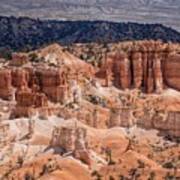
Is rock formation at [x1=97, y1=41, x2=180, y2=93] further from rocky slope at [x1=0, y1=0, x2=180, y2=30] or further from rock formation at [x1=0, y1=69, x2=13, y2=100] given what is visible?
rocky slope at [x1=0, y1=0, x2=180, y2=30]

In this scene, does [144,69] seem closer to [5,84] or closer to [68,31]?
[5,84]

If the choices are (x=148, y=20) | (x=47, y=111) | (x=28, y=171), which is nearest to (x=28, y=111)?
(x=47, y=111)

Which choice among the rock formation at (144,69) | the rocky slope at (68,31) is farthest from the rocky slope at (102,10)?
the rock formation at (144,69)

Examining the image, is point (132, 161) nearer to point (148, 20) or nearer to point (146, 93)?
point (146, 93)

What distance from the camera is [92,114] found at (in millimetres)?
74125

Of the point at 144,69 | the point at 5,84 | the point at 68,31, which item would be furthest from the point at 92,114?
the point at 68,31

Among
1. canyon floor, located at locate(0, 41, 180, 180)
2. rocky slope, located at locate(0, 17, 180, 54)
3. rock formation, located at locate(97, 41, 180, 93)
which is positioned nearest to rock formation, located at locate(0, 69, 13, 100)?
canyon floor, located at locate(0, 41, 180, 180)

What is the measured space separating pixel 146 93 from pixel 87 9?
106 m

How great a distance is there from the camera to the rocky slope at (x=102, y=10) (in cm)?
17662

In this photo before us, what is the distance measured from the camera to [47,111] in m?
73.5

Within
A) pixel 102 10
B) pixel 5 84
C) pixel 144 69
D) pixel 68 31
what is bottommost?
pixel 68 31

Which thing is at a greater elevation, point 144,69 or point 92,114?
point 144,69

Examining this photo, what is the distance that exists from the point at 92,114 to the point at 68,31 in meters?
87.4

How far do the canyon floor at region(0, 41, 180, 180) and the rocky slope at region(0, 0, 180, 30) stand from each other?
76634 mm
